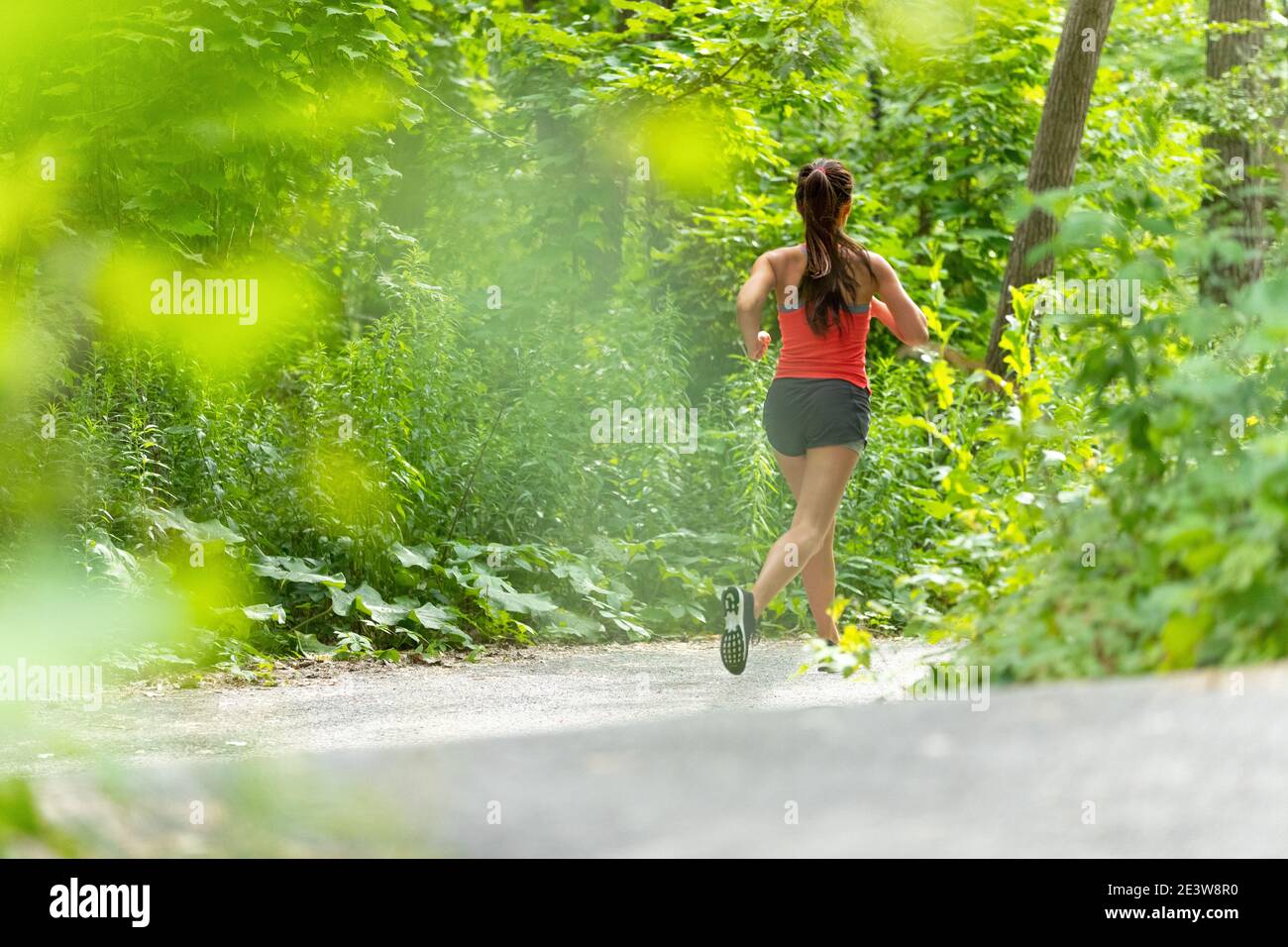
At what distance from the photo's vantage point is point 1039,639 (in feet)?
12.7

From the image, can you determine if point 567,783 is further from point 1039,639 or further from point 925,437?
point 925,437

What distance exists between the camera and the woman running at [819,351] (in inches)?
247

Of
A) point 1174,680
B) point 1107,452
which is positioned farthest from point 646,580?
point 1174,680

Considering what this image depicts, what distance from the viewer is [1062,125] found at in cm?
1008

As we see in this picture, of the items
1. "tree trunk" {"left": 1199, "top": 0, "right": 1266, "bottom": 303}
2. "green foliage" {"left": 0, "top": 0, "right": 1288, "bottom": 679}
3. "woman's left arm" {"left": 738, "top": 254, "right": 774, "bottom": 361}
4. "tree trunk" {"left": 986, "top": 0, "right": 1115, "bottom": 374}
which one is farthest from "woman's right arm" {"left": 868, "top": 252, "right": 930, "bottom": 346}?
"tree trunk" {"left": 1199, "top": 0, "right": 1266, "bottom": 303}

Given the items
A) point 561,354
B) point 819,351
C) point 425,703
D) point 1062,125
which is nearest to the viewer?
point 425,703

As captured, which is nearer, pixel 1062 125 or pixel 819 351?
pixel 819 351

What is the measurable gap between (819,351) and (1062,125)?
4702 mm

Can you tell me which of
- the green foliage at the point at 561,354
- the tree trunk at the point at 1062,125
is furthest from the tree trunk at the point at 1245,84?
the tree trunk at the point at 1062,125

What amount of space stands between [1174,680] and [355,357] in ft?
19.1

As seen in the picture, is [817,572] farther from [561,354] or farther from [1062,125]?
[1062,125]

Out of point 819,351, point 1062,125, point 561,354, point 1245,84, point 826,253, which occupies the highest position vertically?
point 1245,84

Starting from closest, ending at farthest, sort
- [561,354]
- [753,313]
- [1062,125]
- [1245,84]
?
[753,313]
[561,354]
[1062,125]
[1245,84]

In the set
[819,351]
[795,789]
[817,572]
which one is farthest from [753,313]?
[795,789]
